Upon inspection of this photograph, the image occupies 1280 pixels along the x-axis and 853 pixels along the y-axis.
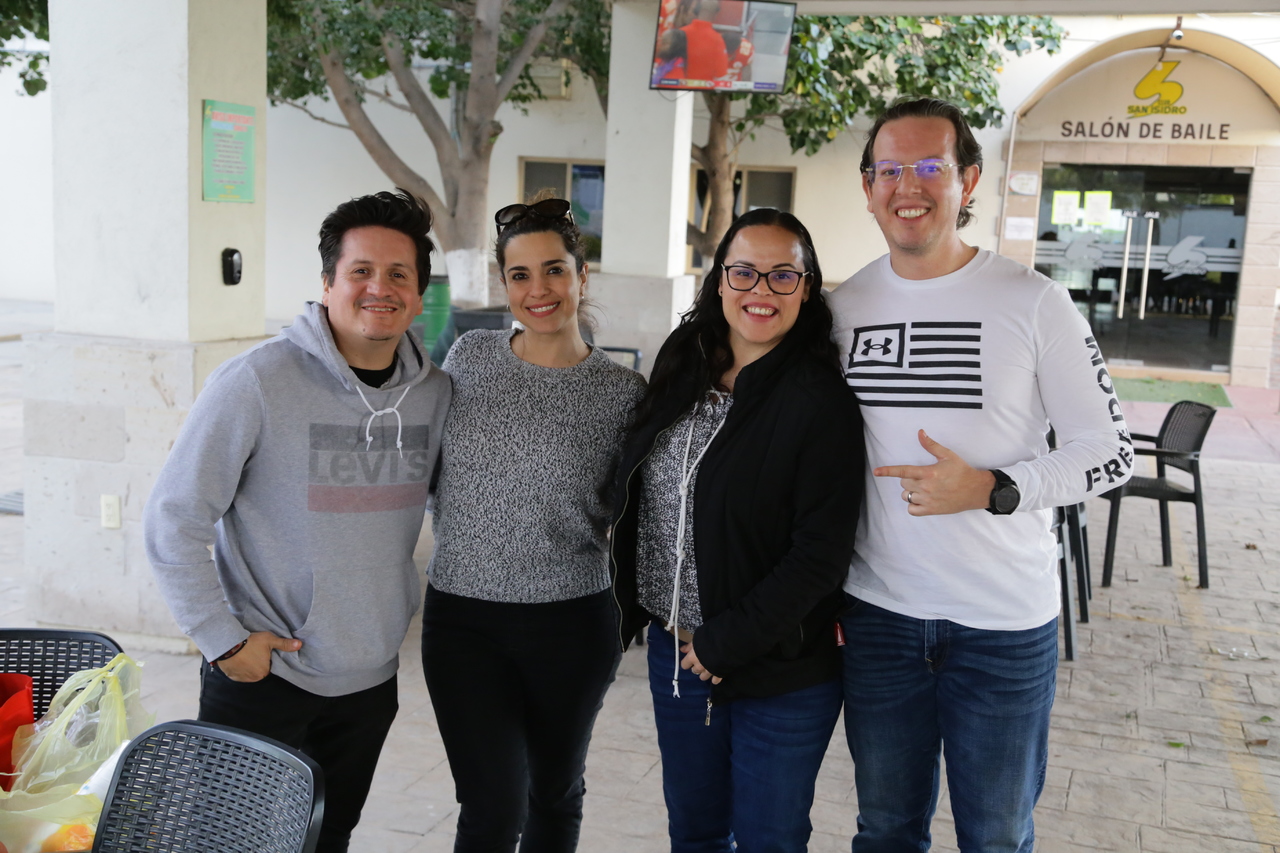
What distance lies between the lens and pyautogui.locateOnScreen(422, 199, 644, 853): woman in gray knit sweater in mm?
2514

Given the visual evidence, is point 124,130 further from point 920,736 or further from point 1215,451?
point 1215,451

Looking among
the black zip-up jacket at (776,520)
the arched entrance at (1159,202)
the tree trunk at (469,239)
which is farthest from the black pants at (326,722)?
the arched entrance at (1159,202)

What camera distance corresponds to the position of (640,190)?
831 cm

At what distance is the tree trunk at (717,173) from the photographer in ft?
38.8

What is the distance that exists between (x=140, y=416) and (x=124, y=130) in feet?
3.78

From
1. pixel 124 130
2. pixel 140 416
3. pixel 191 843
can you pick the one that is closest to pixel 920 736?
pixel 191 843

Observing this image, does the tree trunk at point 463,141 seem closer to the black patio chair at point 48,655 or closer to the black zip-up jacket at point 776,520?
the black patio chair at point 48,655

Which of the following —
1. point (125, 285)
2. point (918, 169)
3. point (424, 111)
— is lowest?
point (125, 285)

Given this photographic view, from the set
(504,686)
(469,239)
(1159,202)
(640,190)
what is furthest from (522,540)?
(1159,202)

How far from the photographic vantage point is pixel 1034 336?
225 centimetres

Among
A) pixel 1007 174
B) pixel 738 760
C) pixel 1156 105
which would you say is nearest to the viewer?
pixel 738 760

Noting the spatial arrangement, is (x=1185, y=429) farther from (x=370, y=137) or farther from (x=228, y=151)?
(x=370, y=137)

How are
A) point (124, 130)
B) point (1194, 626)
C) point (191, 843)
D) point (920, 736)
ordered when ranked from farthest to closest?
point (1194, 626), point (124, 130), point (920, 736), point (191, 843)

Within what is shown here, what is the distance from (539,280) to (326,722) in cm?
111
